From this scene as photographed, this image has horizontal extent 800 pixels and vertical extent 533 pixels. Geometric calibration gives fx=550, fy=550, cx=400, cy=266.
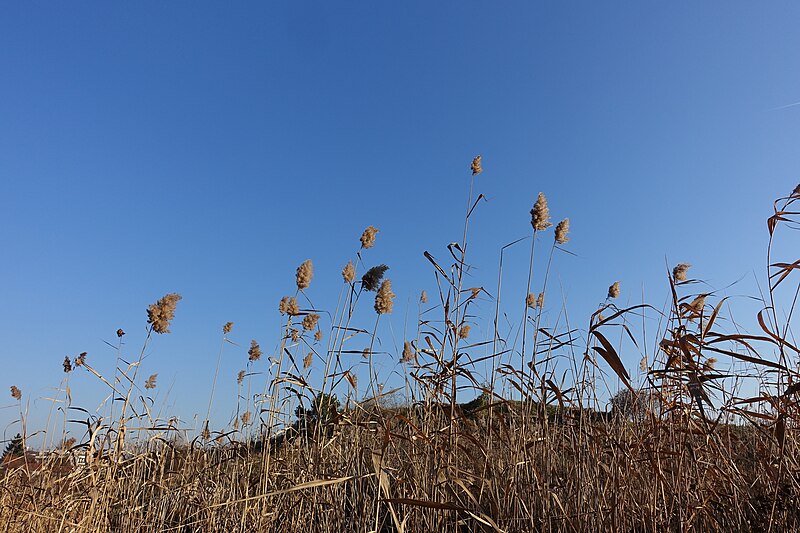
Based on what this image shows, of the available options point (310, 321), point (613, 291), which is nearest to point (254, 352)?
point (310, 321)

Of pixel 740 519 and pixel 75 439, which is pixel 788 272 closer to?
pixel 740 519

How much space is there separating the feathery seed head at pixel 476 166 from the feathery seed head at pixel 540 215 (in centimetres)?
49

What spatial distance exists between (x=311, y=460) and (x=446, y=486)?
868 mm

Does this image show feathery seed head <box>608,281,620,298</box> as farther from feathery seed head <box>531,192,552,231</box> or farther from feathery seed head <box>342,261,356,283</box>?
feathery seed head <box>342,261,356,283</box>

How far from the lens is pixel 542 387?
95.1 inches

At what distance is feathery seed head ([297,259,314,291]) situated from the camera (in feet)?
10.8

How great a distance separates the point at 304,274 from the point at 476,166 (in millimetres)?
1201

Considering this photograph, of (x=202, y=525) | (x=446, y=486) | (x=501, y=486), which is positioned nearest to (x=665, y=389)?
(x=501, y=486)

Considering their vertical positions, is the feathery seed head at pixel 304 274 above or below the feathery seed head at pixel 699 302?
above

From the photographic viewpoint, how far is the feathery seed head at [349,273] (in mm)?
3039

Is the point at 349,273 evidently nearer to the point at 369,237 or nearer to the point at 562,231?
the point at 369,237

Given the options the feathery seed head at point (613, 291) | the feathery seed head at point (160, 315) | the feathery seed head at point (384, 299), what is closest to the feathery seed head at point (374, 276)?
the feathery seed head at point (384, 299)

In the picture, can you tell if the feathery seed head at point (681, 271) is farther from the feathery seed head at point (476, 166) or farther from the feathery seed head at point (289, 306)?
the feathery seed head at point (289, 306)

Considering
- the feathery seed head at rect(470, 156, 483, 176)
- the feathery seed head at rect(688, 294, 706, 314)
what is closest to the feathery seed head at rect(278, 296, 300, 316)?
the feathery seed head at rect(470, 156, 483, 176)
